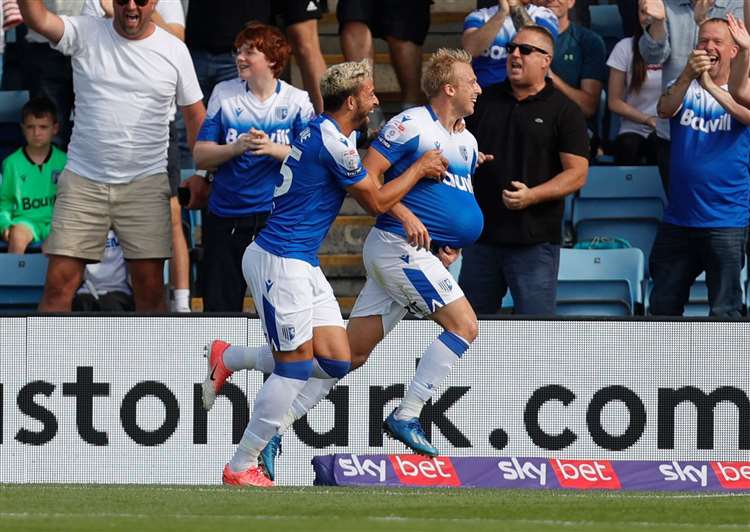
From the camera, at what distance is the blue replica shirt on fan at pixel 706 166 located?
10766mm

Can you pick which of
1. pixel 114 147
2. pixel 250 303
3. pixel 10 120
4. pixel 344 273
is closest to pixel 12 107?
pixel 10 120

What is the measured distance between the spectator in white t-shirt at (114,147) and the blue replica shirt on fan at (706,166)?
3.20 metres

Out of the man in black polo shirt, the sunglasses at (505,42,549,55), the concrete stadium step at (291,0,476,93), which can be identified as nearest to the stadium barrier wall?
the man in black polo shirt

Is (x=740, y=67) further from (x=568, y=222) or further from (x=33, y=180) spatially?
(x=33, y=180)

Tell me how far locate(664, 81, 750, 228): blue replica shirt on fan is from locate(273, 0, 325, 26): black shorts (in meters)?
2.61

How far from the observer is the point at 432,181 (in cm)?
910

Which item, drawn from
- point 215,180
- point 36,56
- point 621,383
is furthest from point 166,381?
point 36,56

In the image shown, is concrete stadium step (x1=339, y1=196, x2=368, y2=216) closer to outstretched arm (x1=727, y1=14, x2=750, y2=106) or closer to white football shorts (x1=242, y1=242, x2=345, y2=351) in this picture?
outstretched arm (x1=727, y1=14, x2=750, y2=106)

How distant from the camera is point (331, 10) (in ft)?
45.5

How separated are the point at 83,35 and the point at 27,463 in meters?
2.67

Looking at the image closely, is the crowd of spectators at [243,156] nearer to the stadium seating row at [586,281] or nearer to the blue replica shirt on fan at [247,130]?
the blue replica shirt on fan at [247,130]

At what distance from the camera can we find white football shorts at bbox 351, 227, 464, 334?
887cm

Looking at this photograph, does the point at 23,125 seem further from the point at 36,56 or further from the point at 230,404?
the point at 230,404

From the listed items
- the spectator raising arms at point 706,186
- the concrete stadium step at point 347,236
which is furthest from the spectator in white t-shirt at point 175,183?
the spectator raising arms at point 706,186
